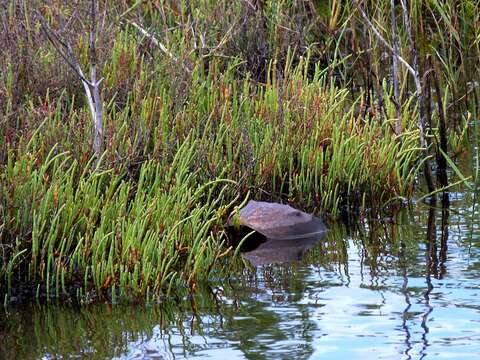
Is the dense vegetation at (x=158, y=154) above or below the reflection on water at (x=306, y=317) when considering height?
above

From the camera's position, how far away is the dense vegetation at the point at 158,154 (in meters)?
5.94

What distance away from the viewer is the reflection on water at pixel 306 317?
197 inches

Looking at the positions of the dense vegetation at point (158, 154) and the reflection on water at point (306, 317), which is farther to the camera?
the dense vegetation at point (158, 154)

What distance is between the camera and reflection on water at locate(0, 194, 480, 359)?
16.4ft

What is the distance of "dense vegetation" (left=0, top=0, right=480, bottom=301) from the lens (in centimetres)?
594

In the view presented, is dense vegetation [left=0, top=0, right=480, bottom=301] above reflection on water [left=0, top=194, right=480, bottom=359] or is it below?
above

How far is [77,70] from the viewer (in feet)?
23.1

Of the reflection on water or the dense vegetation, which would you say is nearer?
the reflection on water

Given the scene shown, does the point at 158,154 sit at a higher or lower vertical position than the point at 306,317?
higher

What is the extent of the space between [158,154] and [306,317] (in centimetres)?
213

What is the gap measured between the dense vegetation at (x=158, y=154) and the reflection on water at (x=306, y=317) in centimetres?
26

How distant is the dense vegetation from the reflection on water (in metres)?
0.26

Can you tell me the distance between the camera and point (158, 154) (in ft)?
23.8

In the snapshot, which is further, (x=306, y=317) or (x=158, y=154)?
(x=158, y=154)
